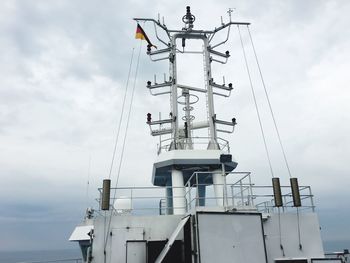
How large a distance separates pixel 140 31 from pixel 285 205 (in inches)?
482

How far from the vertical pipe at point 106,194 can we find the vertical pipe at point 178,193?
11.2ft

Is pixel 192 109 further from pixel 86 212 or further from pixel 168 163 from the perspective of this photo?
pixel 86 212

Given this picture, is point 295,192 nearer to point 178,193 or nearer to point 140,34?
point 178,193

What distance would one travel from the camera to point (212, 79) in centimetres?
1908

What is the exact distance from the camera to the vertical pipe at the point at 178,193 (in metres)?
14.8

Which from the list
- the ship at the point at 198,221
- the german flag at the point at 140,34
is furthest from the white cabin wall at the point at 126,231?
the german flag at the point at 140,34

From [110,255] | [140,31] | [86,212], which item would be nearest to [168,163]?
[110,255]

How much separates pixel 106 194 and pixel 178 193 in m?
4.55

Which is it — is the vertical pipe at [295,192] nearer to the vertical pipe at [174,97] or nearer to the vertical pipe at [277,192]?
the vertical pipe at [277,192]

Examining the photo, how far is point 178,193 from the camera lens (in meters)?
15.4

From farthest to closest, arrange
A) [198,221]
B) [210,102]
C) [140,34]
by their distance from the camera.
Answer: [210,102], [140,34], [198,221]

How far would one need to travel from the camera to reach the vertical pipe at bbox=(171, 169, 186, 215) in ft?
48.6

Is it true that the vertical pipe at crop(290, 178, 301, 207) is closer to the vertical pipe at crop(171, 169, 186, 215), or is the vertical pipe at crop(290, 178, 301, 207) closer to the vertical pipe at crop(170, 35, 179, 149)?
the vertical pipe at crop(171, 169, 186, 215)

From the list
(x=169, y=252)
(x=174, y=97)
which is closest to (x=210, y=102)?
(x=174, y=97)
